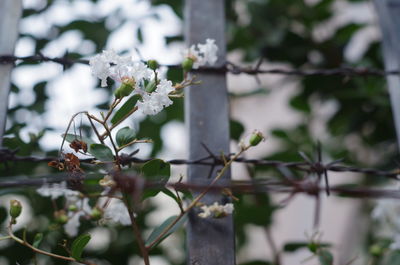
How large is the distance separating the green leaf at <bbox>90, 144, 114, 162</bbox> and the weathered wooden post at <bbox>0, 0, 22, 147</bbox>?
21 cm

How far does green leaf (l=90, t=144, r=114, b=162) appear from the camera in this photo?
0.59m

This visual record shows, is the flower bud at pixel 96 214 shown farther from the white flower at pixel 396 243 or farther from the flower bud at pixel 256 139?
the white flower at pixel 396 243

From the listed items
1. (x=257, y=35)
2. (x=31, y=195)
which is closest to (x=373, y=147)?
(x=257, y=35)

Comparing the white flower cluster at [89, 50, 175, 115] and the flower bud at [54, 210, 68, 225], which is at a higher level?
the white flower cluster at [89, 50, 175, 115]

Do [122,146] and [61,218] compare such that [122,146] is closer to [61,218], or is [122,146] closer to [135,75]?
[135,75]

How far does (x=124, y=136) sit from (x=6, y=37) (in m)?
0.33

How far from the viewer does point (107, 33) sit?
1.28m

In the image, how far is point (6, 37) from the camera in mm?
790

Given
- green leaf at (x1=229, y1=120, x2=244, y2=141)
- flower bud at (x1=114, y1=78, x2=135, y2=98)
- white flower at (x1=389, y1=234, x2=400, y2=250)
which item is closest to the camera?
flower bud at (x1=114, y1=78, x2=135, y2=98)

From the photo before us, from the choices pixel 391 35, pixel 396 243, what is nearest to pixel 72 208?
pixel 396 243

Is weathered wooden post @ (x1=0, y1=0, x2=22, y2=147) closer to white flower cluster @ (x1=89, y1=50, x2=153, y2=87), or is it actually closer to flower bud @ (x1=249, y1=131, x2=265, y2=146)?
white flower cluster @ (x1=89, y1=50, x2=153, y2=87)

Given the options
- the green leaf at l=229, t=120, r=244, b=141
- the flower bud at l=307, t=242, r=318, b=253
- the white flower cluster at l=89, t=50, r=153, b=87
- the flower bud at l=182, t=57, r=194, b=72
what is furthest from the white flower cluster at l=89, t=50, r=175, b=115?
the green leaf at l=229, t=120, r=244, b=141

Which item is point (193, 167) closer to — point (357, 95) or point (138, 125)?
point (138, 125)

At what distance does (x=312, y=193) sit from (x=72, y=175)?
292mm
